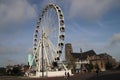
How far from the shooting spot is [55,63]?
63.6m

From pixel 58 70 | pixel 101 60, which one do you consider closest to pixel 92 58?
pixel 101 60

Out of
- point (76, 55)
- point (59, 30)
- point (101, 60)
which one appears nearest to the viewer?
point (59, 30)

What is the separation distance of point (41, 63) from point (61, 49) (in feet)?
35.9

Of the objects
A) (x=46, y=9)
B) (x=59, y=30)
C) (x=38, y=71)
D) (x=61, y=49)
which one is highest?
(x=46, y=9)

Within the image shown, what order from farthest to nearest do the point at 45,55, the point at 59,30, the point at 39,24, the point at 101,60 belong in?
the point at 101,60
the point at 39,24
the point at 45,55
the point at 59,30

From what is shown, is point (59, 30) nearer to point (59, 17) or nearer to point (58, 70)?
point (59, 17)

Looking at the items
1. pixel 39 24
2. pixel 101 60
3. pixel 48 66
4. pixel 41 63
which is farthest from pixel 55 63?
pixel 101 60

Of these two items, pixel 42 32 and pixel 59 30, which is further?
pixel 42 32

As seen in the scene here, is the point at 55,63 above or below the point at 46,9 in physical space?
below

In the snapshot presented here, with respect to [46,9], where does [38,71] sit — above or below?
below

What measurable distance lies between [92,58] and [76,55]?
61.2 ft

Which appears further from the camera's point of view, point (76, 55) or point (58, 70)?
point (76, 55)

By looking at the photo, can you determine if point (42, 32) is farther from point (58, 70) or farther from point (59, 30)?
point (58, 70)

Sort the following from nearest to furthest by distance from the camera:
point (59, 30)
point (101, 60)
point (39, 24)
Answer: point (59, 30) → point (39, 24) → point (101, 60)
